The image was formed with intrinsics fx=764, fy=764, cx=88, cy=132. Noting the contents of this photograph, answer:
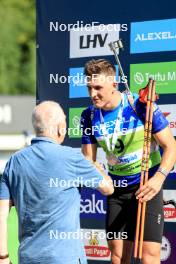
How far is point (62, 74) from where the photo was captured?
7.17 meters

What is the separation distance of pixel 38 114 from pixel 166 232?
2.50 metres

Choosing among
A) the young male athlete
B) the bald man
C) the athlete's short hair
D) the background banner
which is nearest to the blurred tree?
the background banner

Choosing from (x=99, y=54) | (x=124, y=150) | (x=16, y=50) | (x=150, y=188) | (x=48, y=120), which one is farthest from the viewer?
(x=16, y=50)

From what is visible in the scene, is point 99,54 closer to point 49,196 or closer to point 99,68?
point 99,68

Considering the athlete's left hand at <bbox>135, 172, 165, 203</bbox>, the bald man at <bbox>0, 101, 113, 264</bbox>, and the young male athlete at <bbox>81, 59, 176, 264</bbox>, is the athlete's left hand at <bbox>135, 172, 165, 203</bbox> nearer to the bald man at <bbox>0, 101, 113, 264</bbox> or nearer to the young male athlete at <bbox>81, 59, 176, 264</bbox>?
the young male athlete at <bbox>81, 59, 176, 264</bbox>

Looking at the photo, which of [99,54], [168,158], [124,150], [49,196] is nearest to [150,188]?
[168,158]

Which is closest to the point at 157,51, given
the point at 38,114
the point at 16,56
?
the point at 38,114

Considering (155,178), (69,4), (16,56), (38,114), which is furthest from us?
(16,56)

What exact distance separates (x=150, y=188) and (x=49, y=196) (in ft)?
3.60

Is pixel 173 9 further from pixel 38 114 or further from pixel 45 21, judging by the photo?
pixel 38 114

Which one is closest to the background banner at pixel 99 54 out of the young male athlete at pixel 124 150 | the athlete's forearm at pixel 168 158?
the young male athlete at pixel 124 150

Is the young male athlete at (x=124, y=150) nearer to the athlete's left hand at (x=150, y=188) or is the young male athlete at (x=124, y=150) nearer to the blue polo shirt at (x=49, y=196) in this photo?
the athlete's left hand at (x=150, y=188)

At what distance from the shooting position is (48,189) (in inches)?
179

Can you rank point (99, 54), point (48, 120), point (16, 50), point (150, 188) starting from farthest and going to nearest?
point (16, 50), point (99, 54), point (150, 188), point (48, 120)
